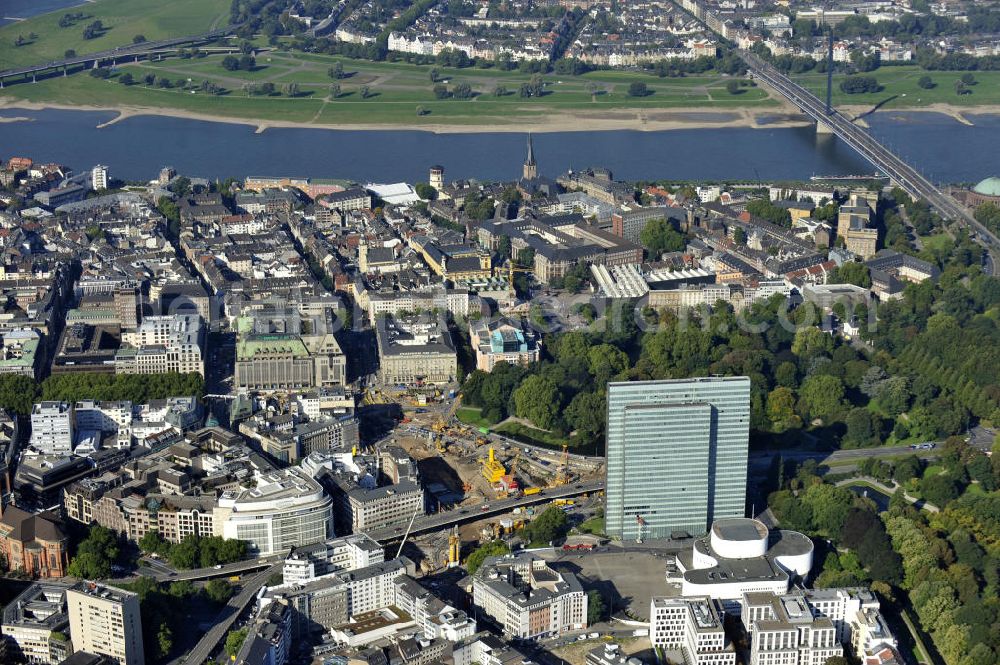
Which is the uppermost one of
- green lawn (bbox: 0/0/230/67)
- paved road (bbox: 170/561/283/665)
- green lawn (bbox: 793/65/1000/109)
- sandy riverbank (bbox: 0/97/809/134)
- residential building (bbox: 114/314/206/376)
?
green lawn (bbox: 0/0/230/67)

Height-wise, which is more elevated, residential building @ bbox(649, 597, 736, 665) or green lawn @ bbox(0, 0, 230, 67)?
green lawn @ bbox(0, 0, 230, 67)

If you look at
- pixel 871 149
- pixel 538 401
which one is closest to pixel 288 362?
pixel 538 401

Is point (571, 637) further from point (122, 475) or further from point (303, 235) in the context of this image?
point (303, 235)

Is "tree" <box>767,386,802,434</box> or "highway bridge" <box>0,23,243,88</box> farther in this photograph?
"highway bridge" <box>0,23,243,88</box>

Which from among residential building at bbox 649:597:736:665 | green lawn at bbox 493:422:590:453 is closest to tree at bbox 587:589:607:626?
residential building at bbox 649:597:736:665

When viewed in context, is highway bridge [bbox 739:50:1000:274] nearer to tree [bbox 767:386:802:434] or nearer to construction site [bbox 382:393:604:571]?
tree [bbox 767:386:802:434]

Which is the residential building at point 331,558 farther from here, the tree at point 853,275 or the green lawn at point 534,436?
the tree at point 853,275
